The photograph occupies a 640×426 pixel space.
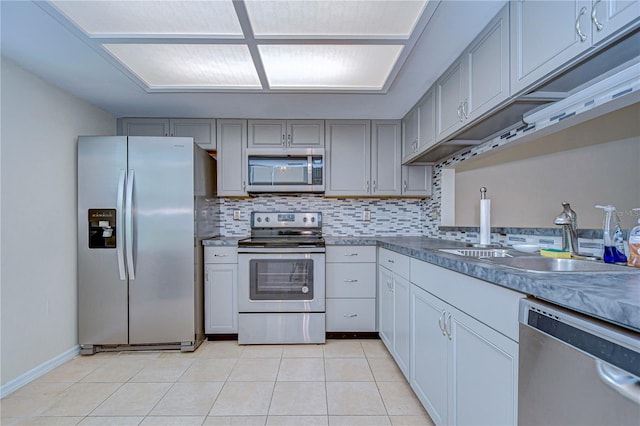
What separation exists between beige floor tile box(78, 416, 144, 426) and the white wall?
76 centimetres

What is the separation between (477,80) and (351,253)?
5.60 feet

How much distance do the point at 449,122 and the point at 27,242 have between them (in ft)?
9.81

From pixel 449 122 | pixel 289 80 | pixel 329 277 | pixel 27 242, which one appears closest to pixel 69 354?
pixel 27 242

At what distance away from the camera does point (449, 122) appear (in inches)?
76.9

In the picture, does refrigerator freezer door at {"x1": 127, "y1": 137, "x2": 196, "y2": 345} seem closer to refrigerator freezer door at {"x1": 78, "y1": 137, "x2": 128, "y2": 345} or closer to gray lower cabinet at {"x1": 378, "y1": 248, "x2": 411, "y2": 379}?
refrigerator freezer door at {"x1": 78, "y1": 137, "x2": 128, "y2": 345}

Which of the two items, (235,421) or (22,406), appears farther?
(22,406)

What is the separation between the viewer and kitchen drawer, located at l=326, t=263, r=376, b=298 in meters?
2.77

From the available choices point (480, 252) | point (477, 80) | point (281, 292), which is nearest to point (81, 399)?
point (281, 292)

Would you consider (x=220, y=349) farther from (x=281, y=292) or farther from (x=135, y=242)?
(x=135, y=242)

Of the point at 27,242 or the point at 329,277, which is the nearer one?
the point at 27,242

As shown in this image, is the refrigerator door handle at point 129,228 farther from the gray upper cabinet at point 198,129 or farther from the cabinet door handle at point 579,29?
the cabinet door handle at point 579,29

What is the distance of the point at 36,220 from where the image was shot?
2111 millimetres

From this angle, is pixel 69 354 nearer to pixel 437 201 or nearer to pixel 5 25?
pixel 5 25

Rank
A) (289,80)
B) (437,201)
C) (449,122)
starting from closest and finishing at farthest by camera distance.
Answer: (449,122) → (289,80) → (437,201)
